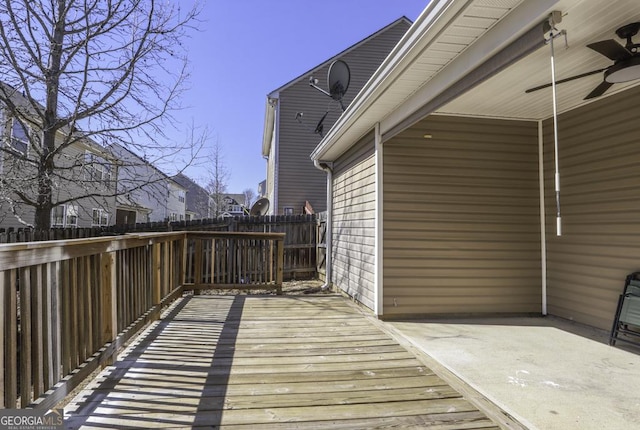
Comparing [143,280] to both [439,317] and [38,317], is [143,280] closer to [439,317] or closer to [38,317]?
[38,317]

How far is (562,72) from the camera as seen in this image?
10.4 ft

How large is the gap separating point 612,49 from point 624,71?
0.72 feet

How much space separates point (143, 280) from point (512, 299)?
4.21 metres

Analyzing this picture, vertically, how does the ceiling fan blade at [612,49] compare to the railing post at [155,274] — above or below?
above

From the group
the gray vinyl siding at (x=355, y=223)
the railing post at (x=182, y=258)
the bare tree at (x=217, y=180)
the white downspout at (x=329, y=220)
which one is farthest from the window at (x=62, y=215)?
the gray vinyl siding at (x=355, y=223)

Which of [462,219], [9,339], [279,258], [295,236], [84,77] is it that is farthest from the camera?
[295,236]

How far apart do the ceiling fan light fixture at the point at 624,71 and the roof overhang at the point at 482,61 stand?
8.2 inches

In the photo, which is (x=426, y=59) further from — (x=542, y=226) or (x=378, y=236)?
(x=542, y=226)

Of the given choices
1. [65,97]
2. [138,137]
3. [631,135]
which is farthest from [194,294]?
[631,135]

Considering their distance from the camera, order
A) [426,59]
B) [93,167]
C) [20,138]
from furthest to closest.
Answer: [20,138] → [93,167] → [426,59]

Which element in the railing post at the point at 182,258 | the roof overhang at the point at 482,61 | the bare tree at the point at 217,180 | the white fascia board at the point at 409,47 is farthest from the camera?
the bare tree at the point at 217,180

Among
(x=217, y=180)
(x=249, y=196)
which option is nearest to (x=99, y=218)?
(x=217, y=180)

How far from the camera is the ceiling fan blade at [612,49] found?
234 centimetres

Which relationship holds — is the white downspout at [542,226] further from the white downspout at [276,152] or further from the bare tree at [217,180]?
the bare tree at [217,180]
